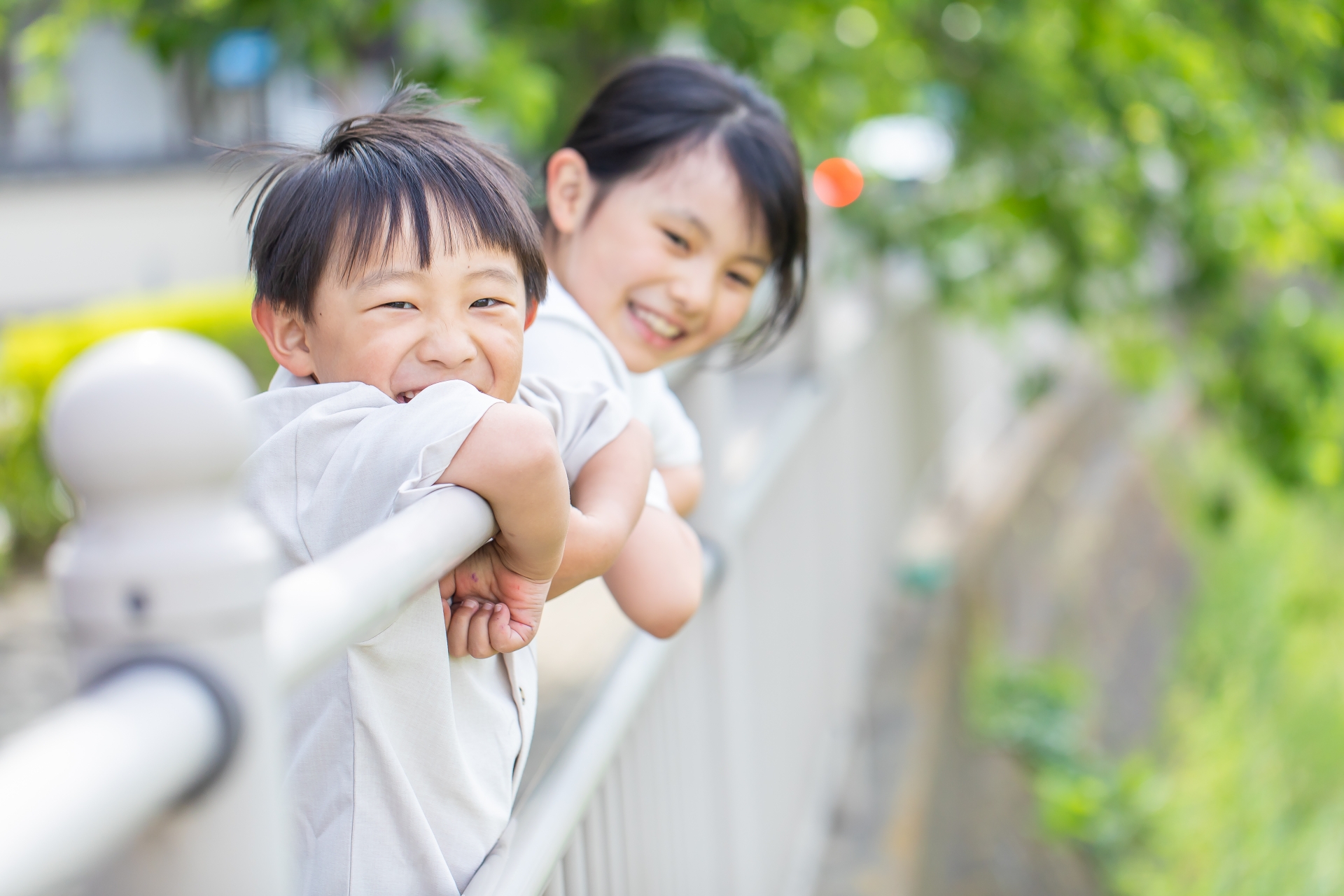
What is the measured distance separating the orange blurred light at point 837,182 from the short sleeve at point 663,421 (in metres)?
3.28

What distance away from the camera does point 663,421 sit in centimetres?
183

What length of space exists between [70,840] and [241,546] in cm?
14

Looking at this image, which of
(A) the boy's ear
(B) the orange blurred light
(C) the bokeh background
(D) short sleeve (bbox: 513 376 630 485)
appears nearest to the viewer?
(A) the boy's ear

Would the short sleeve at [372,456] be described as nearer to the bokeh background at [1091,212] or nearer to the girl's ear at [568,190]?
the bokeh background at [1091,212]

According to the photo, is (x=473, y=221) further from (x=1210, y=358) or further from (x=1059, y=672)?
(x=1059, y=672)

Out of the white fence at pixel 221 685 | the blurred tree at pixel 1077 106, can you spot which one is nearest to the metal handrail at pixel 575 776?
the white fence at pixel 221 685

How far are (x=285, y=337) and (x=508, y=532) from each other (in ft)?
1.16

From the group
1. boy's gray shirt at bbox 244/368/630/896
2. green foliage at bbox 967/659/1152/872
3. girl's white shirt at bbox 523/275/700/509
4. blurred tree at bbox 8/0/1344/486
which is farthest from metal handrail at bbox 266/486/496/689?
green foliage at bbox 967/659/1152/872

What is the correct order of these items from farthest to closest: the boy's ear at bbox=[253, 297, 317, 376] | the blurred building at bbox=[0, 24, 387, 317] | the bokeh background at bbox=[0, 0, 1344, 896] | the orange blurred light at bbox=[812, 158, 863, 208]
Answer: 1. the blurred building at bbox=[0, 24, 387, 317]
2. the orange blurred light at bbox=[812, 158, 863, 208]
3. the bokeh background at bbox=[0, 0, 1344, 896]
4. the boy's ear at bbox=[253, 297, 317, 376]

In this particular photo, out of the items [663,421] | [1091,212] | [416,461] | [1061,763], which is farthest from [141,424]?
[1061,763]

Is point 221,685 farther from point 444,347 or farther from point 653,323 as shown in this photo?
point 653,323

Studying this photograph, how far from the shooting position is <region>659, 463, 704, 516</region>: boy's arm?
1.83 metres

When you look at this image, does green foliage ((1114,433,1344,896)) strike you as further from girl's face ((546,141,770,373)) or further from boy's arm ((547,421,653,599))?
boy's arm ((547,421,653,599))

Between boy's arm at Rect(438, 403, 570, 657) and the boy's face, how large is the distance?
181mm
